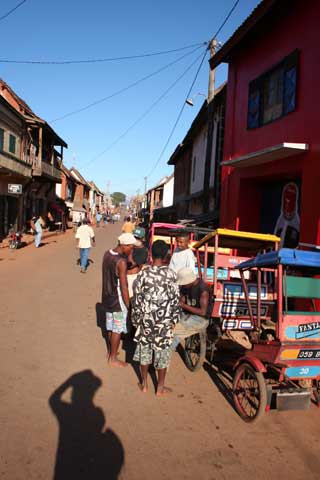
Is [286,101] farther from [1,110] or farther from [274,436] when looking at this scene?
[1,110]

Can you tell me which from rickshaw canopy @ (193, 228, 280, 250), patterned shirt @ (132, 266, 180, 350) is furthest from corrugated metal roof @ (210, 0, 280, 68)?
patterned shirt @ (132, 266, 180, 350)

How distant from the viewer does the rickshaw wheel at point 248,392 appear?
377 centimetres

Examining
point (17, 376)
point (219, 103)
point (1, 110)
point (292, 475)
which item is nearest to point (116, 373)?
point (17, 376)

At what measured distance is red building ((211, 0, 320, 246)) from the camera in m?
7.67

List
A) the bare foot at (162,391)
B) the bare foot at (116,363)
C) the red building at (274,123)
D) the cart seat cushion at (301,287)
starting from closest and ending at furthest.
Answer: the cart seat cushion at (301,287) < the bare foot at (162,391) < the bare foot at (116,363) < the red building at (274,123)

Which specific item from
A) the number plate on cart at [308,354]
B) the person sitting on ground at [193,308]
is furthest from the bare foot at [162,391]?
the number plate on cart at [308,354]

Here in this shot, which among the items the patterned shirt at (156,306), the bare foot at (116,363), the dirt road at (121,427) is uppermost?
the patterned shirt at (156,306)

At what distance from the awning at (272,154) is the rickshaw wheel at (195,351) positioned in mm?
4166

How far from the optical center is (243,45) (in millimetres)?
10875

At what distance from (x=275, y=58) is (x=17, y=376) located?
8600 millimetres

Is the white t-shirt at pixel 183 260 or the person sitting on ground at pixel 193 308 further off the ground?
the white t-shirt at pixel 183 260

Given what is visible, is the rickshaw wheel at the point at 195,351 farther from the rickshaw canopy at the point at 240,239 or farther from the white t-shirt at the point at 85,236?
the white t-shirt at the point at 85,236

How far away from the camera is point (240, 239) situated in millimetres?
6180

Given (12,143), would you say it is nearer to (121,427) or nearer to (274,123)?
(274,123)
